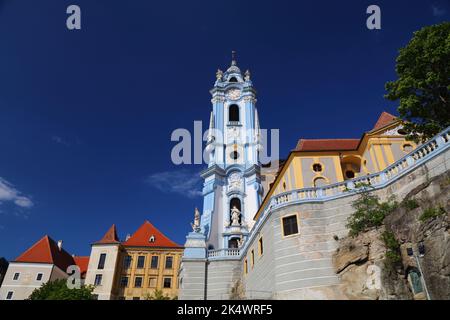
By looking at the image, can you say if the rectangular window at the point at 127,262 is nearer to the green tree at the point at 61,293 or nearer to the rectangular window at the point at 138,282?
the rectangular window at the point at 138,282

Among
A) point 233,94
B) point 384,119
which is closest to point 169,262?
point 233,94

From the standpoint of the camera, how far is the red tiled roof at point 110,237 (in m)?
47.4

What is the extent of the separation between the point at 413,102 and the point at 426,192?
615 centimetres

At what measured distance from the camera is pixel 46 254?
157 ft

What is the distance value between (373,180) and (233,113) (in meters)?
33.3

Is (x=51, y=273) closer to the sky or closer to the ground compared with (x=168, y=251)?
closer to the ground

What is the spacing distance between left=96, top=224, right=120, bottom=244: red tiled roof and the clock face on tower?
27.2 meters

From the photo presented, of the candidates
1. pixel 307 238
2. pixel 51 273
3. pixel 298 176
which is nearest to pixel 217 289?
pixel 298 176

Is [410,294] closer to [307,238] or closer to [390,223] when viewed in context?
[390,223]

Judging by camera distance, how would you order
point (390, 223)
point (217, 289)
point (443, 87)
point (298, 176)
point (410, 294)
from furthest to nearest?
point (217, 289) → point (298, 176) → point (443, 87) → point (390, 223) → point (410, 294)

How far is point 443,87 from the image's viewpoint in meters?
17.2

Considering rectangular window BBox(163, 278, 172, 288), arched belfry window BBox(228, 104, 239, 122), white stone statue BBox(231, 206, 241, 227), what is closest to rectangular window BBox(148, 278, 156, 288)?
rectangular window BBox(163, 278, 172, 288)

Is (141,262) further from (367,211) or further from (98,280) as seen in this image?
(367,211)
